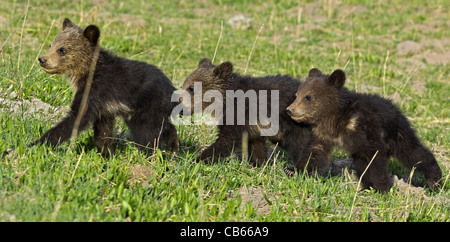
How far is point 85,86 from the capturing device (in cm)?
641

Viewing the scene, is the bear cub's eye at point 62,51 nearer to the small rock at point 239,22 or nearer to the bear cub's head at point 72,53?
the bear cub's head at point 72,53

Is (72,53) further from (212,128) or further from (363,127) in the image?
(363,127)

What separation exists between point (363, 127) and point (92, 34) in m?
3.31

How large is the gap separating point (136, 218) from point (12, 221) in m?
0.97

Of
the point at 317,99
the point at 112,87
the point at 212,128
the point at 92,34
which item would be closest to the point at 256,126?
the point at 317,99

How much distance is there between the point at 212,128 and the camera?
8.45 metres

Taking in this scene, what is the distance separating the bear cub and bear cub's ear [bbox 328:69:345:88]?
1.72 ft

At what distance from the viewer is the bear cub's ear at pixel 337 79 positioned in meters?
6.65

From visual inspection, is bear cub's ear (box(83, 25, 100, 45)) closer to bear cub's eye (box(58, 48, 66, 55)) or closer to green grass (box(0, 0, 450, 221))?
bear cub's eye (box(58, 48, 66, 55))

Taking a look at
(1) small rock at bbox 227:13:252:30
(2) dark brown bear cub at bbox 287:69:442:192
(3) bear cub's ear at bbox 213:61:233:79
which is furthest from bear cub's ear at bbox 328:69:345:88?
(1) small rock at bbox 227:13:252:30

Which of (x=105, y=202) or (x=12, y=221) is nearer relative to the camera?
(x=12, y=221)

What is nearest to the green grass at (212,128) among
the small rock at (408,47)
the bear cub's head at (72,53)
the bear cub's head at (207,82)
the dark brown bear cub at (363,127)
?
the small rock at (408,47)

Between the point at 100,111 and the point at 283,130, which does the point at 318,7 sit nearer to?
the point at 283,130

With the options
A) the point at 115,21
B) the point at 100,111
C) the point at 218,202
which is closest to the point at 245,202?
the point at 218,202
